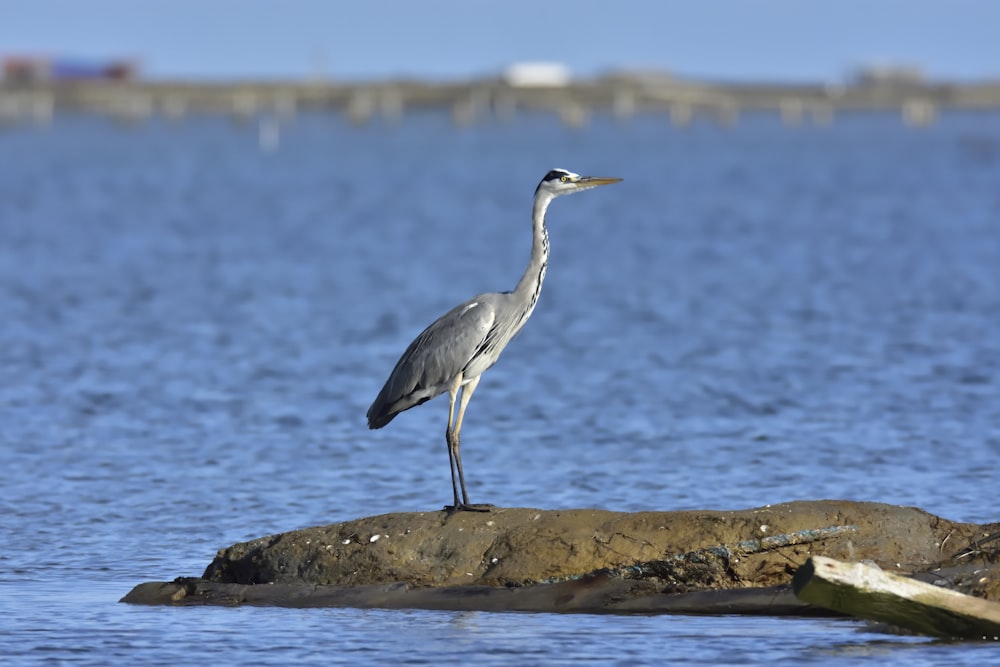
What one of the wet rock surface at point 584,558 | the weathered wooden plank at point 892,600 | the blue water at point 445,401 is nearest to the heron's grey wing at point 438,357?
the wet rock surface at point 584,558

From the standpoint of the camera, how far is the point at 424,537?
39.3 ft

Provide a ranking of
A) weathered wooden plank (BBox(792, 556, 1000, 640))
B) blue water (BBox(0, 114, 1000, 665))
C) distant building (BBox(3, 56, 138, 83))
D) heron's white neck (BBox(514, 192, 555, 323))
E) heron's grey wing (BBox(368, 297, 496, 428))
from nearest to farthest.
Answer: weathered wooden plank (BBox(792, 556, 1000, 640)), blue water (BBox(0, 114, 1000, 665)), heron's grey wing (BBox(368, 297, 496, 428)), heron's white neck (BBox(514, 192, 555, 323)), distant building (BBox(3, 56, 138, 83))

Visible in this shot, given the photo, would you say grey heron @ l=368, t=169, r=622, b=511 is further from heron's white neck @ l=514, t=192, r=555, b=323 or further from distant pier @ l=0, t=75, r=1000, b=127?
distant pier @ l=0, t=75, r=1000, b=127

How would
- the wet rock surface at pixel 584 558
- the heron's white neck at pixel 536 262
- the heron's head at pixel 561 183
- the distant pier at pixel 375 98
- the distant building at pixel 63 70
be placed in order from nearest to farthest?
the wet rock surface at pixel 584 558
the heron's white neck at pixel 536 262
the heron's head at pixel 561 183
the distant pier at pixel 375 98
the distant building at pixel 63 70

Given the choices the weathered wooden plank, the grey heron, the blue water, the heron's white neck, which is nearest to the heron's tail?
the grey heron

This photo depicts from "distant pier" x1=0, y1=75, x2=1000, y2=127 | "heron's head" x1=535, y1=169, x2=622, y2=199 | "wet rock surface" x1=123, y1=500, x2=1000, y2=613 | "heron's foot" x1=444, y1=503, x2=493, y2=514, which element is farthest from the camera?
"distant pier" x1=0, y1=75, x2=1000, y2=127

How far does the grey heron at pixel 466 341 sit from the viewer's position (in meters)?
13.3

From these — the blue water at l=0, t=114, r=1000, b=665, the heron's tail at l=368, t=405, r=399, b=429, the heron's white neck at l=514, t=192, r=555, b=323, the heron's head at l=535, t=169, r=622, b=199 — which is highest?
the heron's head at l=535, t=169, r=622, b=199

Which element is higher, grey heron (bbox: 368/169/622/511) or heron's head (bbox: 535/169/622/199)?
heron's head (bbox: 535/169/622/199)

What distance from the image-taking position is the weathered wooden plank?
10078mm

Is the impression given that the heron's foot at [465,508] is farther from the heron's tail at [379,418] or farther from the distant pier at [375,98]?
the distant pier at [375,98]

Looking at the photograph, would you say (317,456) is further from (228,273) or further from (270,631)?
(228,273)

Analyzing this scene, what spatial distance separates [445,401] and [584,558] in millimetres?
12062

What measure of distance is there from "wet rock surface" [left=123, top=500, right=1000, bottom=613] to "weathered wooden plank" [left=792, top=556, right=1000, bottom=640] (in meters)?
0.31
